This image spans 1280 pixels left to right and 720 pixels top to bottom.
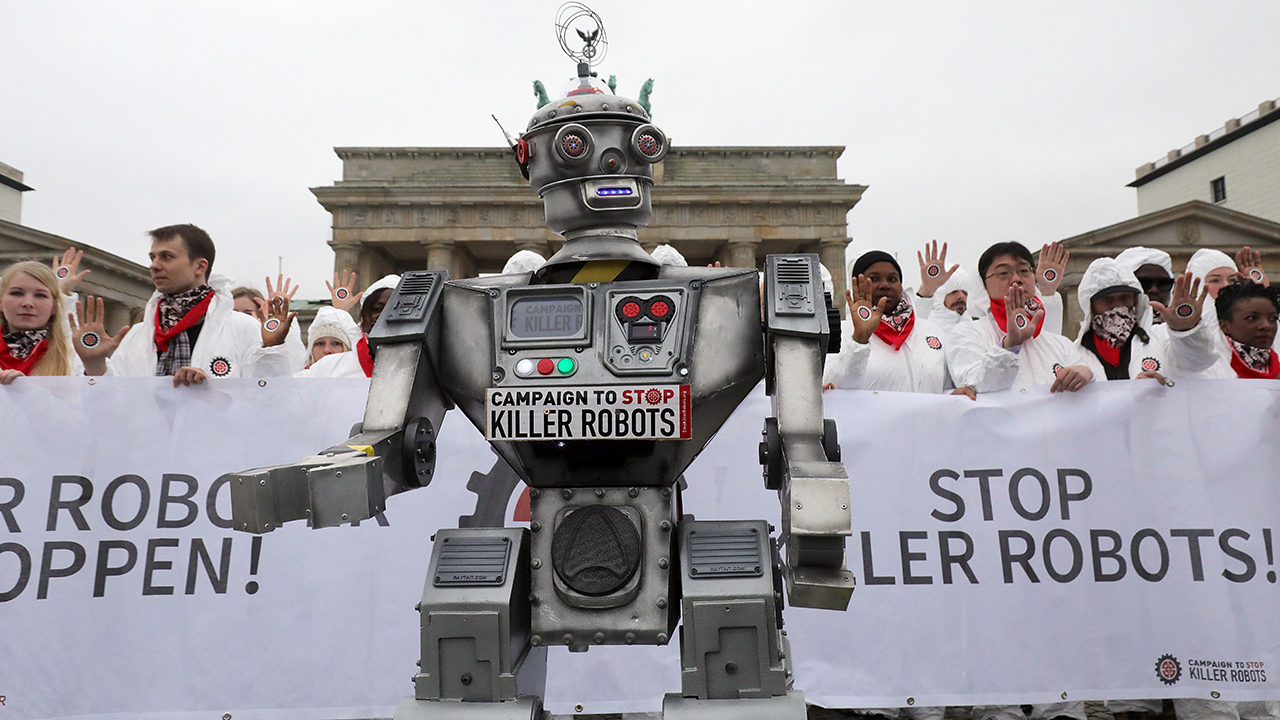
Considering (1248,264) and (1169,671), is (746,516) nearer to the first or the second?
(1169,671)

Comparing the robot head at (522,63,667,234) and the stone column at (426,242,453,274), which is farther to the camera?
the stone column at (426,242,453,274)

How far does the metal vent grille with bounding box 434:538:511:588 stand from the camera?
2475 mm

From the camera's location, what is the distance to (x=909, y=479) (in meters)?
4.30

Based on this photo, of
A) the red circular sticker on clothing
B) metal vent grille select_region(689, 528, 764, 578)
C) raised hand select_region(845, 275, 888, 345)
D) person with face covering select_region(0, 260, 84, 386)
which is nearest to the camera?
metal vent grille select_region(689, 528, 764, 578)

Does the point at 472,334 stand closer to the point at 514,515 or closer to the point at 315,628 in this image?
the point at 514,515

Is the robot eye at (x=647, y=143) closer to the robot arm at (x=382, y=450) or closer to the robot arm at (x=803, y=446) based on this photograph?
the robot arm at (x=803, y=446)

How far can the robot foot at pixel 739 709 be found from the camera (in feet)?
7.51

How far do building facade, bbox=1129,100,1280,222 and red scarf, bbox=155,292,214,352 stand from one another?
4390 cm

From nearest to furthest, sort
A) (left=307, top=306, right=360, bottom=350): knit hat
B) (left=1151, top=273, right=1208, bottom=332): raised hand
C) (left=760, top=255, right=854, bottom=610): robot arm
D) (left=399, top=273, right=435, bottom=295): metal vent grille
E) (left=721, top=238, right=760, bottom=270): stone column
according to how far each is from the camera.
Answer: (left=760, top=255, right=854, bottom=610): robot arm, (left=399, top=273, right=435, bottom=295): metal vent grille, (left=1151, top=273, right=1208, bottom=332): raised hand, (left=307, top=306, right=360, bottom=350): knit hat, (left=721, top=238, right=760, bottom=270): stone column

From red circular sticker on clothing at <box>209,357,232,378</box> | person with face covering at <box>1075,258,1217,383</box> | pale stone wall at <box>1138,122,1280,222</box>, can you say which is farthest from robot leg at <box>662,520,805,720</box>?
pale stone wall at <box>1138,122,1280,222</box>

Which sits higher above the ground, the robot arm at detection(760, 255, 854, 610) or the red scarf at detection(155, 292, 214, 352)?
the red scarf at detection(155, 292, 214, 352)

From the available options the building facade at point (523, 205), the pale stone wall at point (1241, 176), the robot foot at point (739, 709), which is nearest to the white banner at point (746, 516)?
the robot foot at point (739, 709)

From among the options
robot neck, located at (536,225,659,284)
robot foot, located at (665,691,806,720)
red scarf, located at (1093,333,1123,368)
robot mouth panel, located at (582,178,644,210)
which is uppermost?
robot mouth panel, located at (582,178,644,210)

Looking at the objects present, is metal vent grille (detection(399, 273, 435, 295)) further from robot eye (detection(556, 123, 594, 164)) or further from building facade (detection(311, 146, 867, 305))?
building facade (detection(311, 146, 867, 305))
